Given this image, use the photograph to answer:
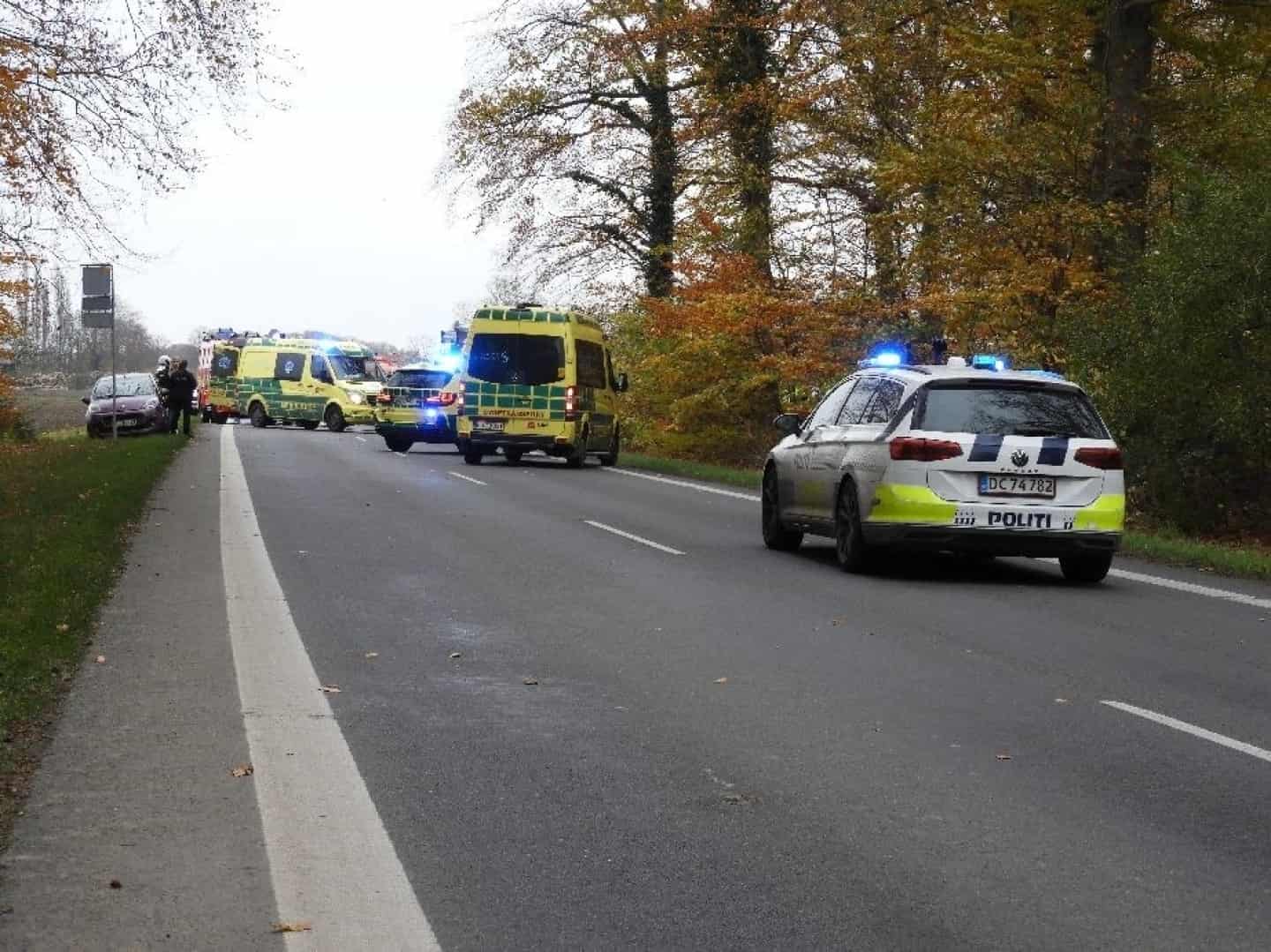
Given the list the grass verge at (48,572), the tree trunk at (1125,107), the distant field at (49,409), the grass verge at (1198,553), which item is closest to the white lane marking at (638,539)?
the grass verge at (1198,553)

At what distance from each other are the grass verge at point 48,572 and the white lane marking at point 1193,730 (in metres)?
4.57

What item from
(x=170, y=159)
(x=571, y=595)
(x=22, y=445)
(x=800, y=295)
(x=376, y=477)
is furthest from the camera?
(x=22, y=445)

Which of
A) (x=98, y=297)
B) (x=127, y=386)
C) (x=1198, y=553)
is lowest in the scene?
(x=1198, y=553)

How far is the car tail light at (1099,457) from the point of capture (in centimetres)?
1381

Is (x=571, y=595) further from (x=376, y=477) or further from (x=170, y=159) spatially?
(x=376, y=477)

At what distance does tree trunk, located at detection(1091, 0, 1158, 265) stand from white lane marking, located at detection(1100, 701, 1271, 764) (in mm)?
18151

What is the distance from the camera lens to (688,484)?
26.9m

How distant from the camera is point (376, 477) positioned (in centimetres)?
2583

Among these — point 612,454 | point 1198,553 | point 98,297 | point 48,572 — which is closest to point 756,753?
point 48,572

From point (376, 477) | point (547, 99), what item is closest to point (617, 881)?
point (376, 477)

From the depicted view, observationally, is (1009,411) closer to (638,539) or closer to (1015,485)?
(1015,485)

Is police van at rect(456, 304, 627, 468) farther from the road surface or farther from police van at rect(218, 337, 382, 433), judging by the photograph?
police van at rect(218, 337, 382, 433)

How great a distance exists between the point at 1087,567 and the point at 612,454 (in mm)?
20076

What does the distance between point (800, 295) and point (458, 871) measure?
2593cm
